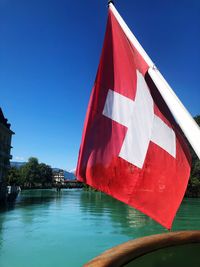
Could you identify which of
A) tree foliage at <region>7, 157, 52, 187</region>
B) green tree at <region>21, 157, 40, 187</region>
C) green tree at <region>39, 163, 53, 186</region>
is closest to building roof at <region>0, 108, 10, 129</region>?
tree foliage at <region>7, 157, 52, 187</region>

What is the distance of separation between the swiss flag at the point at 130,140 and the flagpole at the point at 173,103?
16cm

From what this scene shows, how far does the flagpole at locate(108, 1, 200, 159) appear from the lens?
11.0 ft

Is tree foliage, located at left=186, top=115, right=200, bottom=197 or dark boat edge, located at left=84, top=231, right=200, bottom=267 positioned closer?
dark boat edge, located at left=84, top=231, right=200, bottom=267

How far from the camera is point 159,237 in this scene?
2.78m

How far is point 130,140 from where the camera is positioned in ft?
13.7

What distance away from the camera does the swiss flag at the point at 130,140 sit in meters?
3.83

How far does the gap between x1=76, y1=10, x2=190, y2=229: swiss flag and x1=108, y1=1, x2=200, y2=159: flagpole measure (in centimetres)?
16

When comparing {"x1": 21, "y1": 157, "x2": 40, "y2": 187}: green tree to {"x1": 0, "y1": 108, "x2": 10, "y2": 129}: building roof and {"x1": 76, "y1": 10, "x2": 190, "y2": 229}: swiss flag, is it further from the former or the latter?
{"x1": 76, "y1": 10, "x2": 190, "y2": 229}: swiss flag

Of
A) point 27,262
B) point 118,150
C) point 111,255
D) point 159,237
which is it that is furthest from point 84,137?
point 27,262

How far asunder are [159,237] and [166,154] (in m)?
1.32

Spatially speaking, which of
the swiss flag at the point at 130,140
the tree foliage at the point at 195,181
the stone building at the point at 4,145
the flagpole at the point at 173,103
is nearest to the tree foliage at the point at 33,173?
the stone building at the point at 4,145

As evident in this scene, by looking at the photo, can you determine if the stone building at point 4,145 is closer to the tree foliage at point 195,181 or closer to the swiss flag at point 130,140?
the tree foliage at point 195,181

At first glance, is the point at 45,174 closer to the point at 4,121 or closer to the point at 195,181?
the point at 4,121

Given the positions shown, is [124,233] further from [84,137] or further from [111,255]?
[111,255]
